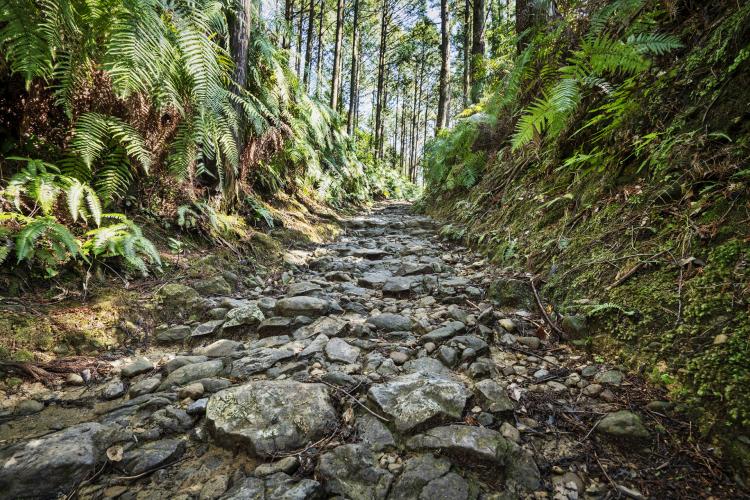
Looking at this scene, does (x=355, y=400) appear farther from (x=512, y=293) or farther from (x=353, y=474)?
(x=512, y=293)

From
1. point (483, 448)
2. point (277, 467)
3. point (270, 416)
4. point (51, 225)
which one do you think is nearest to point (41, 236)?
point (51, 225)

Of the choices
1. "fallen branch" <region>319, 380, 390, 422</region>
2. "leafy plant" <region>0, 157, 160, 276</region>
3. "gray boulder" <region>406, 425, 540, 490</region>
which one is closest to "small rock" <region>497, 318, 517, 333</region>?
"gray boulder" <region>406, 425, 540, 490</region>

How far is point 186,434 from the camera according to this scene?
4.83 feet

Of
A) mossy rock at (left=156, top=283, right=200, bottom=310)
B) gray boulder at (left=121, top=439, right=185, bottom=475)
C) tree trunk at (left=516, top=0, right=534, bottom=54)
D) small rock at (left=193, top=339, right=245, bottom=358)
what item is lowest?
gray boulder at (left=121, top=439, right=185, bottom=475)

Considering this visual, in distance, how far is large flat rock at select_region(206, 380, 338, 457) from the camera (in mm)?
1370

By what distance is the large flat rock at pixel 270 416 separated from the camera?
1.37 m

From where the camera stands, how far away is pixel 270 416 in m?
1.47

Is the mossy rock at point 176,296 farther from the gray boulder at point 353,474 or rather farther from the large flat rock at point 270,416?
the gray boulder at point 353,474

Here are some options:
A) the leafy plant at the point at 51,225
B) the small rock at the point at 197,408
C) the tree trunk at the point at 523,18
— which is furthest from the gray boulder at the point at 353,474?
the tree trunk at the point at 523,18

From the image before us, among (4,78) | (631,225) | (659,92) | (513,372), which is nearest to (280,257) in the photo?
(4,78)

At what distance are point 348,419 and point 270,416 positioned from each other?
34cm

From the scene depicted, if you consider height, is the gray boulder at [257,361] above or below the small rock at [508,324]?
below

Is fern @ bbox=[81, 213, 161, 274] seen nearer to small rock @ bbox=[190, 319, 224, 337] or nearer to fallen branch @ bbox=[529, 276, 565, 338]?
small rock @ bbox=[190, 319, 224, 337]

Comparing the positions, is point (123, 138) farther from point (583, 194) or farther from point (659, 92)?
point (659, 92)
